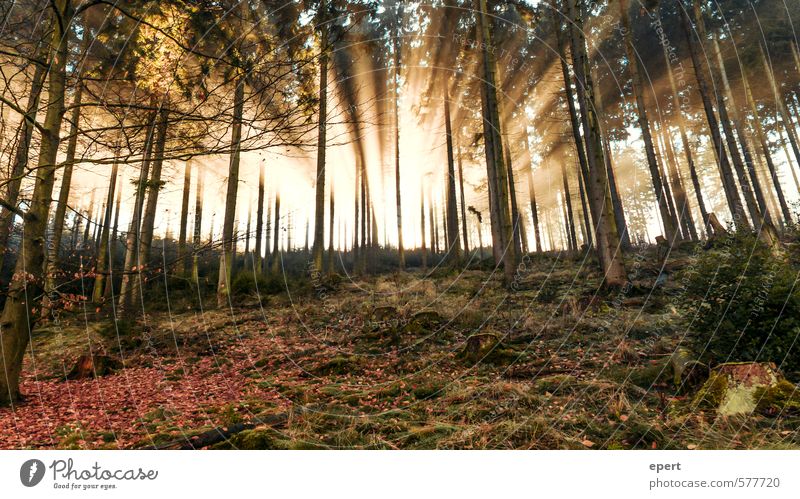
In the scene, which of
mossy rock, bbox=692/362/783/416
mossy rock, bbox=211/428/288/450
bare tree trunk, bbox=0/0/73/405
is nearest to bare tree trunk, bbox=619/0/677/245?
mossy rock, bbox=692/362/783/416

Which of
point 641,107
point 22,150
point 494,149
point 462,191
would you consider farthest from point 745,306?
point 462,191

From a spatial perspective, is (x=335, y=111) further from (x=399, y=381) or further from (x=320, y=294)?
(x=320, y=294)

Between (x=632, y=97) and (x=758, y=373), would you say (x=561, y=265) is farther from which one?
(x=758, y=373)

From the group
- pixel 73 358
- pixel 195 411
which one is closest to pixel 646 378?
pixel 195 411

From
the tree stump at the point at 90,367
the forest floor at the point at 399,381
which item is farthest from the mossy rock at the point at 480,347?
the tree stump at the point at 90,367

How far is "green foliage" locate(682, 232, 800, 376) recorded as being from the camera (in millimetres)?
3652

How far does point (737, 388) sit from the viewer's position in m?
3.11

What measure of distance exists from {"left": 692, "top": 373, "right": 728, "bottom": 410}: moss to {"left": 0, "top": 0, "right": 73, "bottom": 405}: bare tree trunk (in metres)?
7.81

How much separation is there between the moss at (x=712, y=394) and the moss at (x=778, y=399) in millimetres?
244

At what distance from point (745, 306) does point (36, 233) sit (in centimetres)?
946

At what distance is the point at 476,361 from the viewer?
18.3 ft

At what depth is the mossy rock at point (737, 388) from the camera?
9.93 feet

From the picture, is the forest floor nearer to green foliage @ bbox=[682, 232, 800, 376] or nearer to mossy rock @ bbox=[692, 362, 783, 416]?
mossy rock @ bbox=[692, 362, 783, 416]

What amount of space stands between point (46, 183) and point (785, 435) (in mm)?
8465
